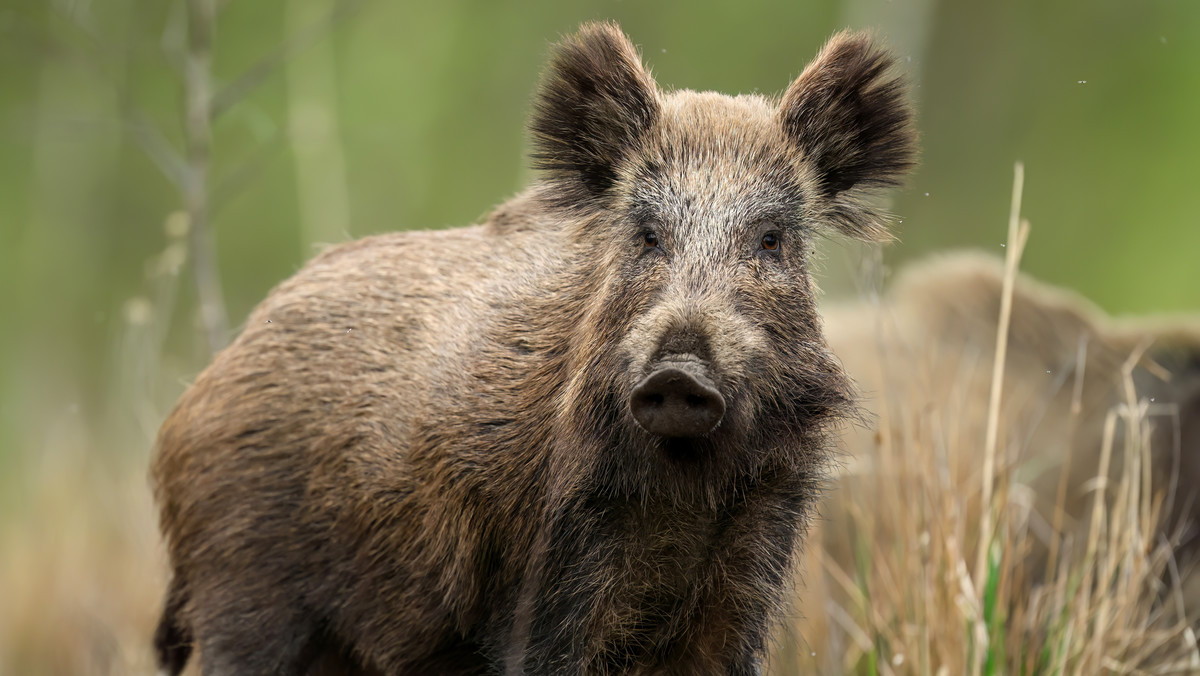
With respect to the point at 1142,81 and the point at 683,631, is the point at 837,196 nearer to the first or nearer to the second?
the point at 683,631

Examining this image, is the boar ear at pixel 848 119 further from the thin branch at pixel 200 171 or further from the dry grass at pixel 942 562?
the thin branch at pixel 200 171

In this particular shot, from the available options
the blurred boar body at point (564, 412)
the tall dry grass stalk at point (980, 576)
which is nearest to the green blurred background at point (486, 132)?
the tall dry grass stalk at point (980, 576)

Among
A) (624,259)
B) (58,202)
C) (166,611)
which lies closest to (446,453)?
(624,259)

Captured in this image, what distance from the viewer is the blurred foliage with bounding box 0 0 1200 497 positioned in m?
14.1

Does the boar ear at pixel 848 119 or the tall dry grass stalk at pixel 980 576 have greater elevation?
the boar ear at pixel 848 119

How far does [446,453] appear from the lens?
3.75 meters

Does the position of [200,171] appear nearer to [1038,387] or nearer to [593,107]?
[593,107]

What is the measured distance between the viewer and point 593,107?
3.66 meters

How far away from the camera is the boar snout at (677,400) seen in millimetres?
2846

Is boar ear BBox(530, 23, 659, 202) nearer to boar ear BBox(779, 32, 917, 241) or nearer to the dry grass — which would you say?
boar ear BBox(779, 32, 917, 241)

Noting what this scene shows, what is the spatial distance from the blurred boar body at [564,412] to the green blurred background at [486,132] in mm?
9027

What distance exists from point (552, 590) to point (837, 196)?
58.6 inches

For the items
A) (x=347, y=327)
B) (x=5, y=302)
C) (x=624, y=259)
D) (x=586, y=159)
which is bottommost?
(x=5, y=302)

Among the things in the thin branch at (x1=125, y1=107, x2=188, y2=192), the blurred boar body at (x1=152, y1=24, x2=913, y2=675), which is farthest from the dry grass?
the blurred boar body at (x1=152, y1=24, x2=913, y2=675)
